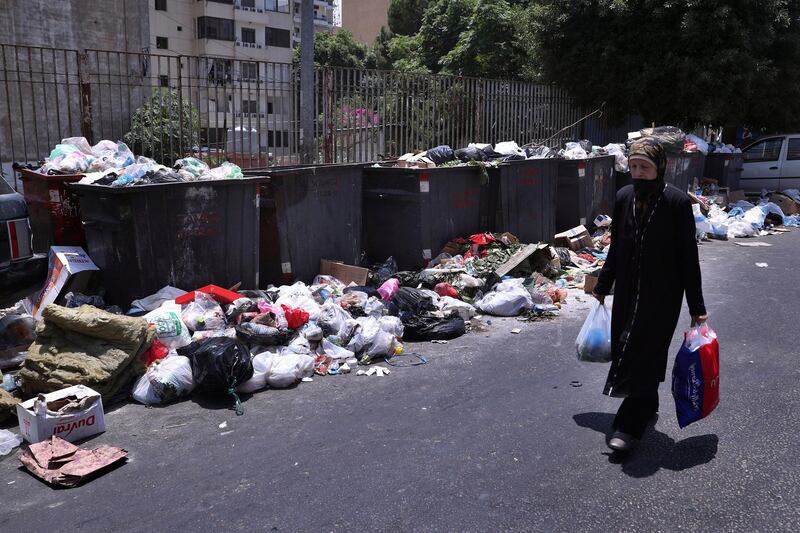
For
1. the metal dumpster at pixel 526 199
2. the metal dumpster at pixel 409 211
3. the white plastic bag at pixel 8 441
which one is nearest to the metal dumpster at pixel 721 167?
the metal dumpster at pixel 526 199

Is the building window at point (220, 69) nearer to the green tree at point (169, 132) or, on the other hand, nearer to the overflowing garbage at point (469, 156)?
the green tree at point (169, 132)

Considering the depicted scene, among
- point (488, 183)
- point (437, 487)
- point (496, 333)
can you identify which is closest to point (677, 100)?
point (488, 183)

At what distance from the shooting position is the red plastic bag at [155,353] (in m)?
5.06

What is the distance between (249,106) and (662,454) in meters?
7.17

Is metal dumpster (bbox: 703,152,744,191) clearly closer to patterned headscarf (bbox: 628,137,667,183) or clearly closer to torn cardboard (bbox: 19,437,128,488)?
patterned headscarf (bbox: 628,137,667,183)

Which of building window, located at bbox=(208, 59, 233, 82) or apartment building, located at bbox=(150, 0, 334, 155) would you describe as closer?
building window, located at bbox=(208, 59, 233, 82)

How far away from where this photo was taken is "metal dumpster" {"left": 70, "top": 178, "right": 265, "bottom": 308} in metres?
5.82

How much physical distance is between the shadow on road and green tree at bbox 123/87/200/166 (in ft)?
22.1

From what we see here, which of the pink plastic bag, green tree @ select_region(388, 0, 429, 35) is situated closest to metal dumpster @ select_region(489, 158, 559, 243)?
the pink plastic bag

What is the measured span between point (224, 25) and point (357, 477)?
51.6 m

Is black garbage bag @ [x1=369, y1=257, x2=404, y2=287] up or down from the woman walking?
down

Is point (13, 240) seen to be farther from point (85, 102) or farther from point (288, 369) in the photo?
point (85, 102)

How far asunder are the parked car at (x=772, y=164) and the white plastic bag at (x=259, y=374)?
1518 centimetres

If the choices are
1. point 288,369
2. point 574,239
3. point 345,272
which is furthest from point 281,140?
point 288,369
